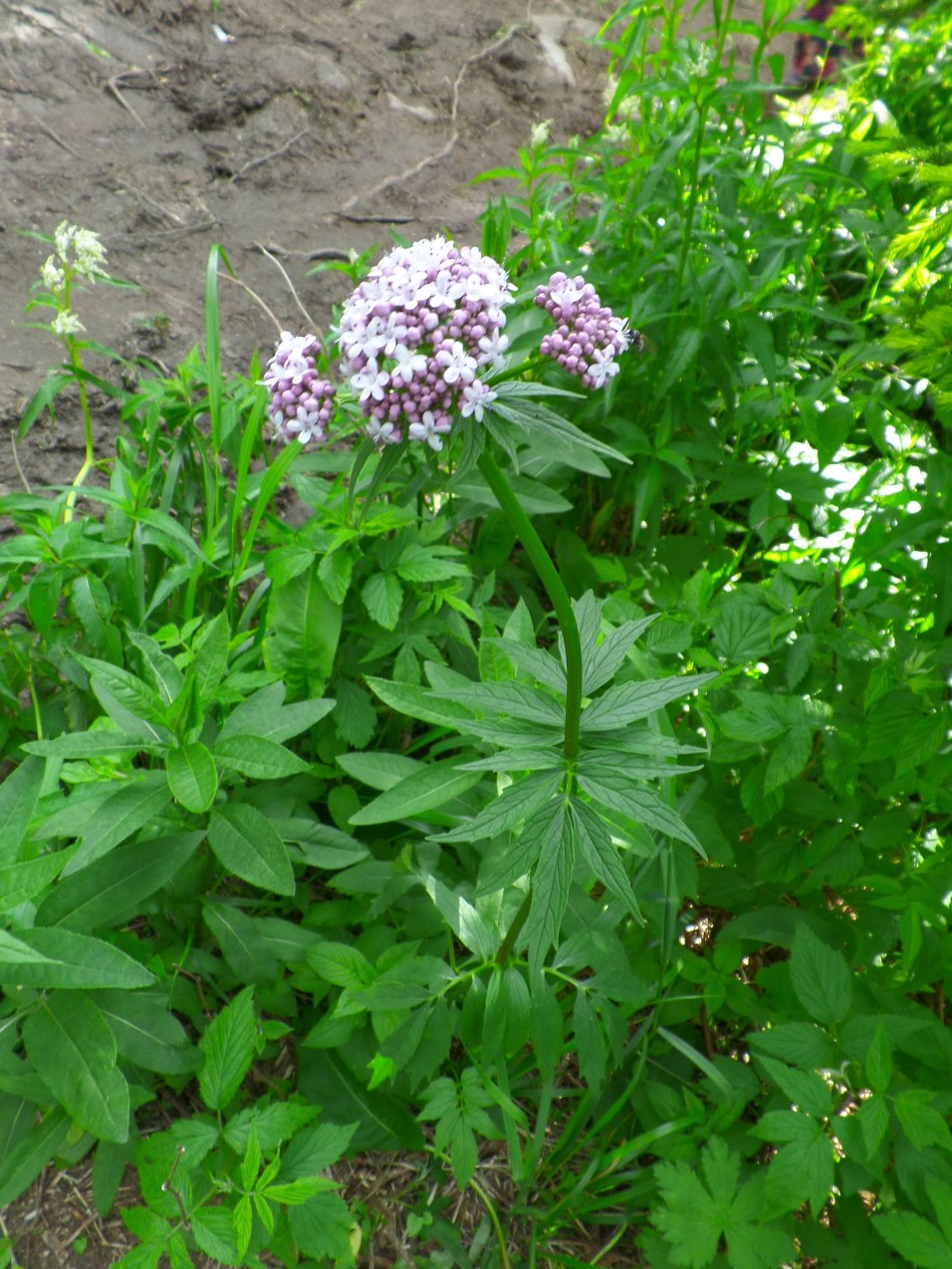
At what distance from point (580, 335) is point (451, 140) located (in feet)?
11.9

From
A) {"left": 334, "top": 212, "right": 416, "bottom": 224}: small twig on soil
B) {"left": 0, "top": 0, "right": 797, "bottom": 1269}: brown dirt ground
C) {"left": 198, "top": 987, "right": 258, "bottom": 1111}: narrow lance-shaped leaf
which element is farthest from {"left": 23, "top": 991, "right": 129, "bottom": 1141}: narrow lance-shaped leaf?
{"left": 334, "top": 212, "right": 416, "bottom": 224}: small twig on soil

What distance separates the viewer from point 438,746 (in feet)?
6.53

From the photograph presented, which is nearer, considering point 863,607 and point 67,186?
point 863,607

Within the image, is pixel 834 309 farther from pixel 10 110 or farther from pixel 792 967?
pixel 10 110

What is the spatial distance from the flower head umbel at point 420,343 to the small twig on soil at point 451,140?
3047mm

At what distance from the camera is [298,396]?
131cm

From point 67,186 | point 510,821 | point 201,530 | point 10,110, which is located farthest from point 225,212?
point 510,821

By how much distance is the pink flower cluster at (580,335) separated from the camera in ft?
4.21

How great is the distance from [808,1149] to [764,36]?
2395mm

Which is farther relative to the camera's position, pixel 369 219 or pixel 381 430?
pixel 369 219

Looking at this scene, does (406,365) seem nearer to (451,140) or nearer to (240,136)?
(240,136)

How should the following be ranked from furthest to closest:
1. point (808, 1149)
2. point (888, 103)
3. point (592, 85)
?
point (592, 85)
point (888, 103)
point (808, 1149)

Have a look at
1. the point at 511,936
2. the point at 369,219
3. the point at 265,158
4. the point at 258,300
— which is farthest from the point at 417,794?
the point at 265,158

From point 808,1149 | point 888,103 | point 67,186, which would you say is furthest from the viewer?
point 67,186
